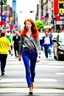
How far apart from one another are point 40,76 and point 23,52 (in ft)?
17.6

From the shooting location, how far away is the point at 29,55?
13.4m

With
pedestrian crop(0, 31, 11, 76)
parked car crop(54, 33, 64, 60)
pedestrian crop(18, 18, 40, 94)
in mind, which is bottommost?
parked car crop(54, 33, 64, 60)

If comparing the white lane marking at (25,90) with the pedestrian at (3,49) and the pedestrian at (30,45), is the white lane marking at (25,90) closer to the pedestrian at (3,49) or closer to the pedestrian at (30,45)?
the pedestrian at (30,45)

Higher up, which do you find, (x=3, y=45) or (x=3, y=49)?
(x=3, y=45)

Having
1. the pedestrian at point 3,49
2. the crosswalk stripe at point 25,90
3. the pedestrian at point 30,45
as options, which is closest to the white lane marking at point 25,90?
the crosswalk stripe at point 25,90

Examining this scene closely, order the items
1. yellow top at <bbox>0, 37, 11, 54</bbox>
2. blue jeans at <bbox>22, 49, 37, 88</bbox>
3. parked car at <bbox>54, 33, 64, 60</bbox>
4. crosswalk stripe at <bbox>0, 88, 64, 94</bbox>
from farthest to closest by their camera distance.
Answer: parked car at <bbox>54, 33, 64, 60</bbox>, yellow top at <bbox>0, 37, 11, 54</bbox>, crosswalk stripe at <bbox>0, 88, 64, 94</bbox>, blue jeans at <bbox>22, 49, 37, 88</bbox>

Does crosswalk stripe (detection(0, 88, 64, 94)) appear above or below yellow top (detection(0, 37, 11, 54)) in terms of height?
below

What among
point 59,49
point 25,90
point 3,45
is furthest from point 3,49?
point 59,49

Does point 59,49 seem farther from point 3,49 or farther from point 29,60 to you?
point 29,60

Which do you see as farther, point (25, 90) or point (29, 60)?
point (25, 90)

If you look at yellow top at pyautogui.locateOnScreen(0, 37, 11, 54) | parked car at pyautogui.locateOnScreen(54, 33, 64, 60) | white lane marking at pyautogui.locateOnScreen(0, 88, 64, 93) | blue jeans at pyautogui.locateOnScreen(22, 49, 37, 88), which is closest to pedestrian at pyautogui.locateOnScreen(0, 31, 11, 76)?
yellow top at pyautogui.locateOnScreen(0, 37, 11, 54)

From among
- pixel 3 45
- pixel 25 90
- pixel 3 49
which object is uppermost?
pixel 3 45

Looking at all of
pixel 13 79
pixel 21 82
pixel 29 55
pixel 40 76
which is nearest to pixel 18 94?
pixel 29 55

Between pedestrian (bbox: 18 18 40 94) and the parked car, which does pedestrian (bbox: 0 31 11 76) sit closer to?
pedestrian (bbox: 18 18 40 94)
